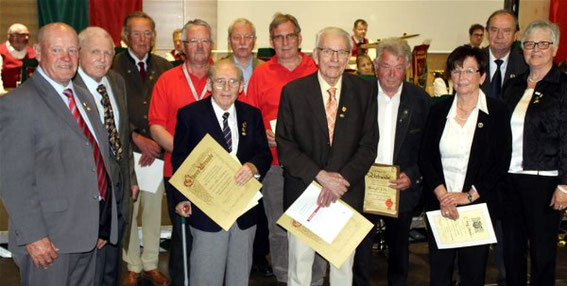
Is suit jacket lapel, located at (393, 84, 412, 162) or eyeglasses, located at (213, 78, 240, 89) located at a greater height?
eyeglasses, located at (213, 78, 240, 89)

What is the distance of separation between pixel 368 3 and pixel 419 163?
9280 millimetres

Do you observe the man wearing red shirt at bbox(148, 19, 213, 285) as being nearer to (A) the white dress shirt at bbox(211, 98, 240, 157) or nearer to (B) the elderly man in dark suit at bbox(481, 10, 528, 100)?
(A) the white dress shirt at bbox(211, 98, 240, 157)

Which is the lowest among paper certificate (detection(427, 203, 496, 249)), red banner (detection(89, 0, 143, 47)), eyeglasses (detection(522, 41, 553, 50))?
paper certificate (detection(427, 203, 496, 249))

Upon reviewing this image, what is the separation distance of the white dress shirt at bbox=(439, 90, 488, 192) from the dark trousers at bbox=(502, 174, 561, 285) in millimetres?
419

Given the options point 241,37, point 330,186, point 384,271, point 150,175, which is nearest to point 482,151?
point 330,186

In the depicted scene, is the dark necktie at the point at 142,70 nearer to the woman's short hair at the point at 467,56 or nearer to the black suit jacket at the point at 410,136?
the black suit jacket at the point at 410,136

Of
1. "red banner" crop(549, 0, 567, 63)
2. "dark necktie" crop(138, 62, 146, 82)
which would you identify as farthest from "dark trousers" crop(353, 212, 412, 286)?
"red banner" crop(549, 0, 567, 63)

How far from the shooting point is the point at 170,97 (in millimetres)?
3807

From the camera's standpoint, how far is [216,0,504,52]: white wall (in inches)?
460

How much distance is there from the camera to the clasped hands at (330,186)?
10.6 feet

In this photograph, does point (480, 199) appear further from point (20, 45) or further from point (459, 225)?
point (20, 45)

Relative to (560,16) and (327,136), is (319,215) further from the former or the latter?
(560,16)

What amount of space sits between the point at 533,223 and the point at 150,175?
7.96 ft

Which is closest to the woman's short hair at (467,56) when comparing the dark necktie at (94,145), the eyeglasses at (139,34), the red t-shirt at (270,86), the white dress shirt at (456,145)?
the white dress shirt at (456,145)
